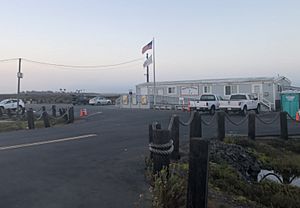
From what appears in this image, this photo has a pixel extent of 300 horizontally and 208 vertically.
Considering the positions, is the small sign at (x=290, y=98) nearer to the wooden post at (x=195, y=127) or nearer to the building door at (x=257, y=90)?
the building door at (x=257, y=90)

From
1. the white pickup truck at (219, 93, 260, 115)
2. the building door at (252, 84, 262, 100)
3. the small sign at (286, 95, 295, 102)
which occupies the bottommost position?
the white pickup truck at (219, 93, 260, 115)

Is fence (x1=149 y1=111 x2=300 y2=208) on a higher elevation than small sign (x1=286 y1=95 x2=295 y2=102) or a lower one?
lower

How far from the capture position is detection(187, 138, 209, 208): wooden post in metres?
5.52

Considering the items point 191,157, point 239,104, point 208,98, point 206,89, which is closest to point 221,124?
point 191,157

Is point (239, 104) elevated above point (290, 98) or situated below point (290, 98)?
below

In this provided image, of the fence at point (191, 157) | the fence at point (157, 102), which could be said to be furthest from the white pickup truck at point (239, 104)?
the fence at point (191, 157)

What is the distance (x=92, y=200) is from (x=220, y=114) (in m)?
9.01

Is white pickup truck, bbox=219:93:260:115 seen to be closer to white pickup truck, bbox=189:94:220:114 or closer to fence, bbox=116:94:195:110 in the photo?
white pickup truck, bbox=189:94:220:114

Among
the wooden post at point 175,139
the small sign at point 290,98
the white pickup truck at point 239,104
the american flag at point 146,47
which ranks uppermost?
the american flag at point 146,47

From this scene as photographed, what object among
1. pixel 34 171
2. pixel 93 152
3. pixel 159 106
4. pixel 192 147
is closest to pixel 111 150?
pixel 93 152

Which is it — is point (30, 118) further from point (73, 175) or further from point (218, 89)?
point (218, 89)

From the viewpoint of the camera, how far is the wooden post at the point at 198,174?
5523 mm

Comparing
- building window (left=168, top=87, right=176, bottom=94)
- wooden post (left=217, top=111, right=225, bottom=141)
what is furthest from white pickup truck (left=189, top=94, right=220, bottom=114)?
wooden post (left=217, top=111, right=225, bottom=141)

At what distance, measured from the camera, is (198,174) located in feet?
18.2
